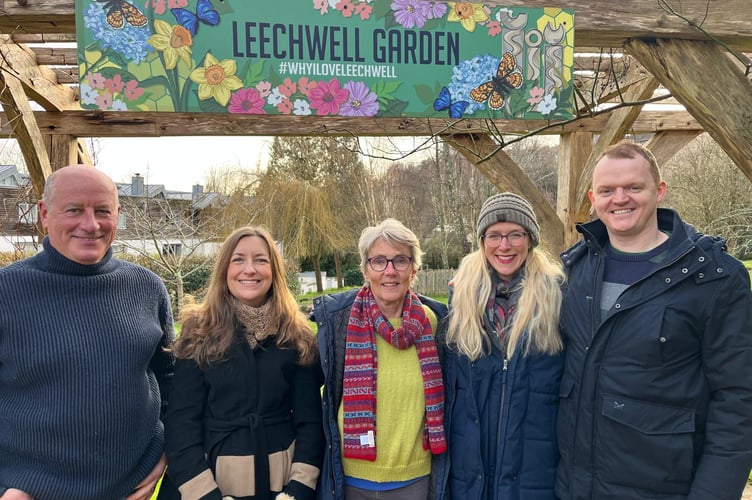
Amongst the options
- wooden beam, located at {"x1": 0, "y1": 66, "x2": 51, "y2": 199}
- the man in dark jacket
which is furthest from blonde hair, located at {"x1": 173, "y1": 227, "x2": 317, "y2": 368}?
wooden beam, located at {"x1": 0, "y1": 66, "x2": 51, "y2": 199}

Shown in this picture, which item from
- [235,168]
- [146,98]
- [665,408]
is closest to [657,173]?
[665,408]

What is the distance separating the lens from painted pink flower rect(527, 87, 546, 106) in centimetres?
289

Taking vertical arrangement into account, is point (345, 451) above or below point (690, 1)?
below

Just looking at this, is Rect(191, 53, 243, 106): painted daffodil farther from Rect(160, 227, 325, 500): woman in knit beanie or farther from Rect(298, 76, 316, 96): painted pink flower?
Rect(160, 227, 325, 500): woman in knit beanie

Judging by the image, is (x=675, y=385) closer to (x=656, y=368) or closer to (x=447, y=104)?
(x=656, y=368)

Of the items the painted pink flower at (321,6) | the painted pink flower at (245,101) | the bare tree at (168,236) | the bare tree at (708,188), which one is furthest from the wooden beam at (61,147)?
the bare tree at (708,188)

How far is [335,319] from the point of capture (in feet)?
7.48

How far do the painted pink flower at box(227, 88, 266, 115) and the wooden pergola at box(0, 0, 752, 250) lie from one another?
0.78 m

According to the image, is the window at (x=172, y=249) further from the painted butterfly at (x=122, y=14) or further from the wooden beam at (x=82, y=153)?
the painted butterfly at (x=122, y=14)

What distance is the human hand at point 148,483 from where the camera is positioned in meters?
2.07

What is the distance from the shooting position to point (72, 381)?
6.23 feet

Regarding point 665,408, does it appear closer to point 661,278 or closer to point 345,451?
point 661,278

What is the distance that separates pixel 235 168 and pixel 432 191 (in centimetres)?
681

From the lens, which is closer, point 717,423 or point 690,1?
point 717,423
